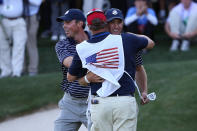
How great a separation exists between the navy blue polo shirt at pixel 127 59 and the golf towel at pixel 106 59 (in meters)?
0.04

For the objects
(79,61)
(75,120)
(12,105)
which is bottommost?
(12,105)

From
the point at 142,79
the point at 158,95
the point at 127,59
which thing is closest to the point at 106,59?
the point at 127,59

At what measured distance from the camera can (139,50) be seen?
510 centimetres

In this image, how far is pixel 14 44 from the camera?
33.5 feet

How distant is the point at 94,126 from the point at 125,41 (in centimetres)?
77

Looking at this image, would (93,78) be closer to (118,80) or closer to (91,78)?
(91,78)

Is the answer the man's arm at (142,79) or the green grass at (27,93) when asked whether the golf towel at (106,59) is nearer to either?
the man's arm at (142,79)

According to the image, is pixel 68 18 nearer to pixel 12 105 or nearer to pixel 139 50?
pixel 139 50

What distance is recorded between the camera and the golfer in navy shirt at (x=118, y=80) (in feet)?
16.3

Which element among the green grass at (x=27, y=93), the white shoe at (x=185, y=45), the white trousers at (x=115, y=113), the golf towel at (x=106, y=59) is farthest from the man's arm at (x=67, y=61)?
the white shoe at (x=185, y=45)

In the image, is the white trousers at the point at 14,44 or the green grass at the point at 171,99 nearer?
the green grass at the point at 171,99

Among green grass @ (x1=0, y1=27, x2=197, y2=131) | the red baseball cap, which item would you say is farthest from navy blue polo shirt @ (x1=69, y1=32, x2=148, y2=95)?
green grass @ (x1=0, y1=27, x2=197, y2=131)

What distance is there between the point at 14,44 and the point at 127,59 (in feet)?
17.9

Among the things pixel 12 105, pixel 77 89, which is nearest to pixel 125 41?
pixel 77 89
